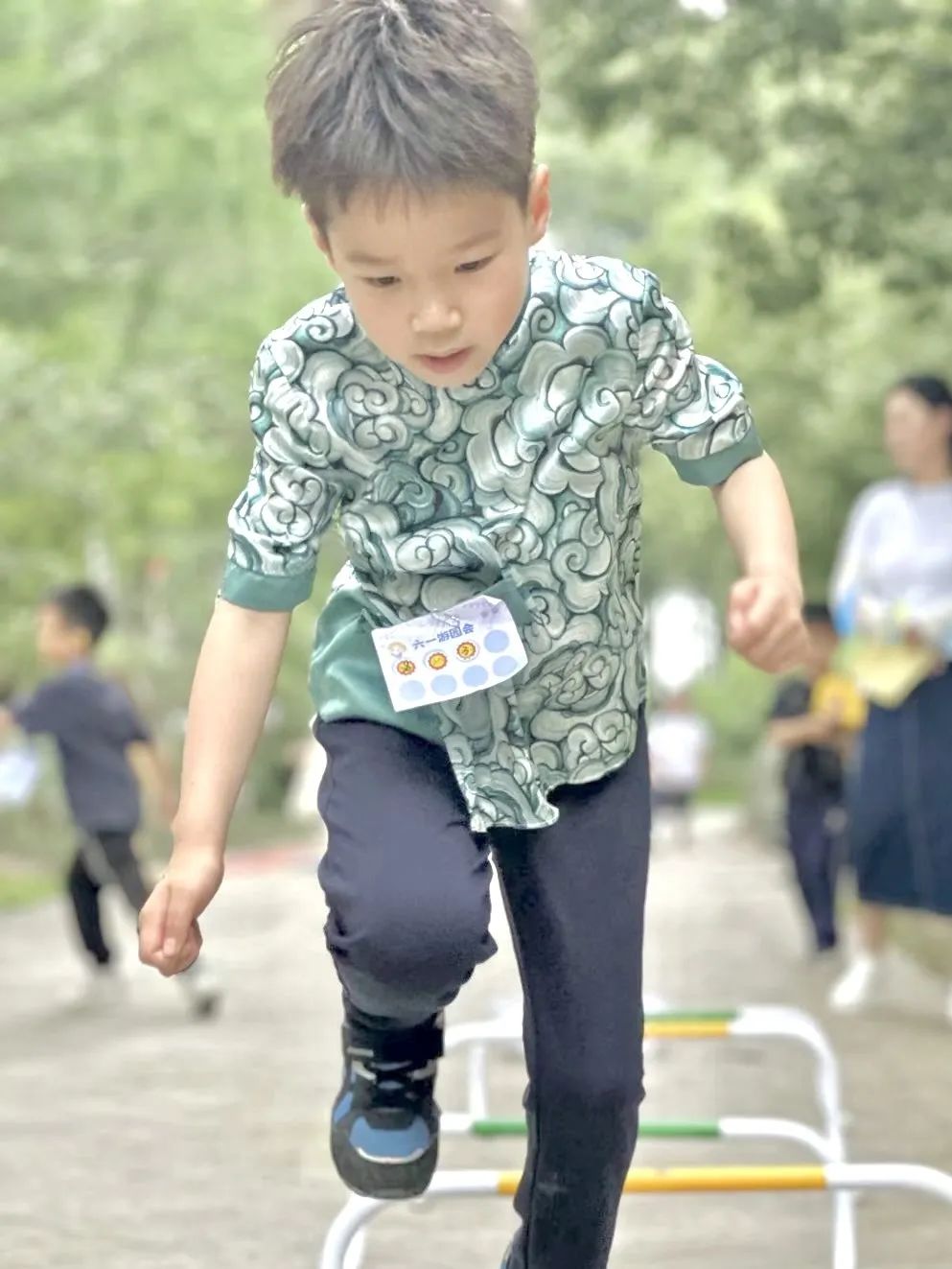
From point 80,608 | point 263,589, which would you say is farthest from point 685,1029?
point 80,608

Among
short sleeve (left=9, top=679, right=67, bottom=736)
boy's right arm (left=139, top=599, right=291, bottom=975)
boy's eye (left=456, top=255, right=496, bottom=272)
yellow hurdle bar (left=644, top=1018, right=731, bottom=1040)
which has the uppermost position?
boy's eye (left=456, top=255, right=496, bottom=272)

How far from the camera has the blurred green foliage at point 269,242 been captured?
10375mm

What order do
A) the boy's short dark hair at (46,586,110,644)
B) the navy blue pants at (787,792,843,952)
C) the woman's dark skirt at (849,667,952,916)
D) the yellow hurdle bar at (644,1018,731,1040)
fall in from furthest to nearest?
the navy blue pants at (787,792,843,952) → the boy's short dark hair at (46,586,110,644) → the woman's dark skirt at (849,667,952,916) → the yellow hurdle bar at (644,1018,731,1040)

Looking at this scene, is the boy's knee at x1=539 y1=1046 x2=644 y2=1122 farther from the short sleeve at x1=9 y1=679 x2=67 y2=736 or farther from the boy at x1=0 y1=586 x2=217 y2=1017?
the short sleeve at x1=9 y1=679 x2=67 y2=736

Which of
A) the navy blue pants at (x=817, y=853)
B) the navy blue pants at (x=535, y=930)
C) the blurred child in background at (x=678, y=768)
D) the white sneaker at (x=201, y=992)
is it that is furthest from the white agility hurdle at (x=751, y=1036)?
the blurred child in background at (x=678, y=768)

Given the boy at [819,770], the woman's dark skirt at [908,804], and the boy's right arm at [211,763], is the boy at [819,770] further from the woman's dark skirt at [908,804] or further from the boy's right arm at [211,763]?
the boy's right arm at [211,763]

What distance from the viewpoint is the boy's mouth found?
10.1 feet

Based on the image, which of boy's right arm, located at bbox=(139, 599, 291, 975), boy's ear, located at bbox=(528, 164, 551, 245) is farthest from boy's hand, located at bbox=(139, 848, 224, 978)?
boy's ear, located at bbox=(528, 164, 551, 245)

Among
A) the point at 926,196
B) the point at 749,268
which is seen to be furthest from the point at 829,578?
the point at 926,196

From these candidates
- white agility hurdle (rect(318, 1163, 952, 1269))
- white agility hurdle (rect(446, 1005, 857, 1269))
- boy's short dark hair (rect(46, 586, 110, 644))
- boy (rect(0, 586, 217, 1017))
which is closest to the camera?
white agility hurdle (rect(318, 1163, 952, 1269))

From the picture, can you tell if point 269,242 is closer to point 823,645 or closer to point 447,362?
point 823,645

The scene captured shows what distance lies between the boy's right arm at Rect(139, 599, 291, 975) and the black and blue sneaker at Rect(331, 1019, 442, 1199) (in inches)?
12.5

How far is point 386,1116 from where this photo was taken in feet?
10.8

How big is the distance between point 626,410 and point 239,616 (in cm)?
55
